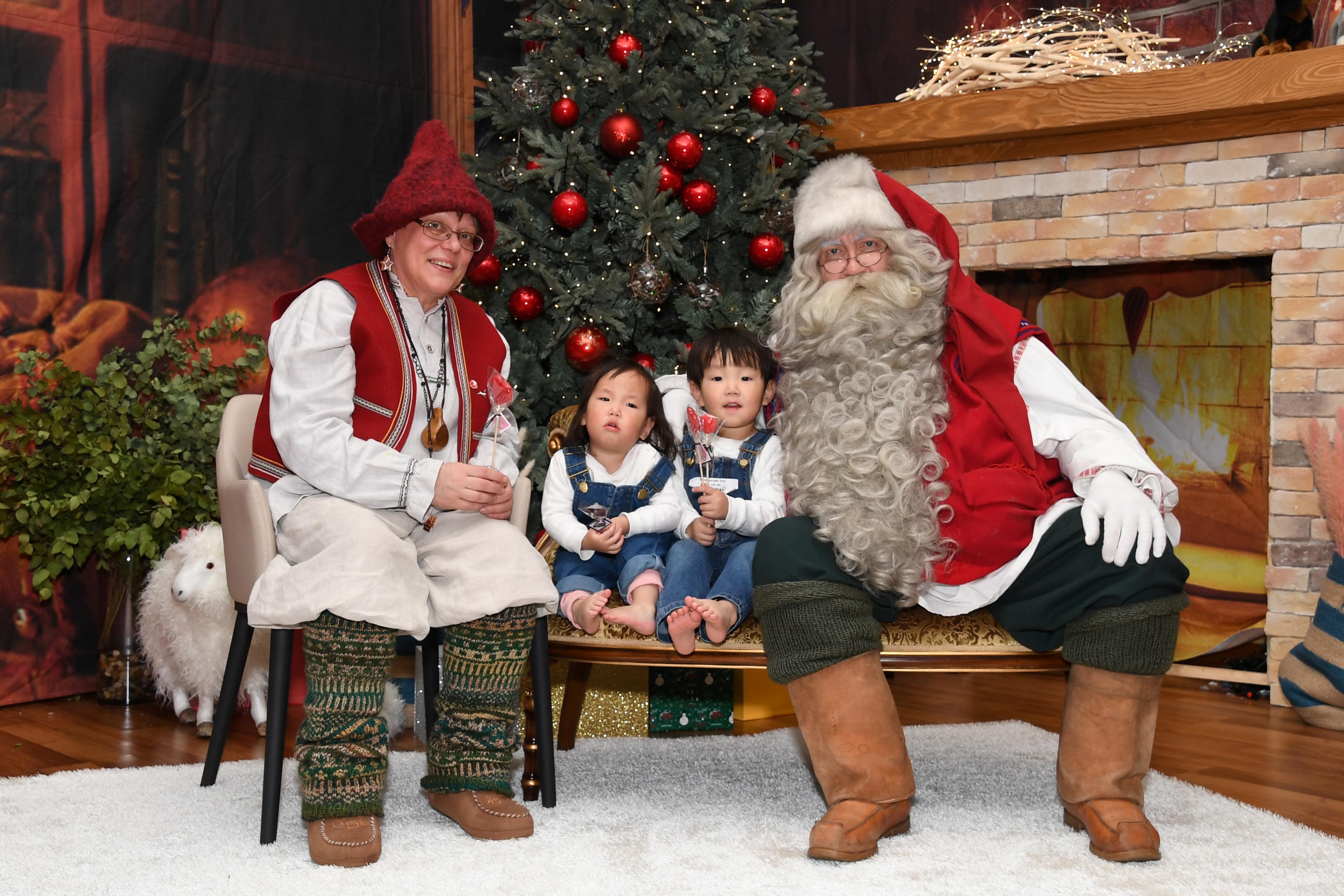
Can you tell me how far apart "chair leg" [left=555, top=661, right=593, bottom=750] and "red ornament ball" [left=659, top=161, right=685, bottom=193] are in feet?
5.31

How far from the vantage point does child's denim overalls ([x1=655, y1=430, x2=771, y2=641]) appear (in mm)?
2697

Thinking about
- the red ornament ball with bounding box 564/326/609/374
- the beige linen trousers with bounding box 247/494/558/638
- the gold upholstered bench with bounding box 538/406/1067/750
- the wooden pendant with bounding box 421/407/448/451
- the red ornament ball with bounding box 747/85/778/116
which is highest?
the red ornament ball with bounding box 747/85/778/116

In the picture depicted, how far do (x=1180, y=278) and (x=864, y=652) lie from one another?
2.80 metres

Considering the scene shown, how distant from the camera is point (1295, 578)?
407 centimetres

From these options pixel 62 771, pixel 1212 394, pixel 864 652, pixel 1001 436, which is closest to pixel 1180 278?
pixel 1212 394

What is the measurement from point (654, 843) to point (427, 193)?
1.47 meters

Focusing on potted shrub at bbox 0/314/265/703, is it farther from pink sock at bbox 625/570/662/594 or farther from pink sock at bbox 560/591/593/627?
pink sock at bbox 625/570/662/594

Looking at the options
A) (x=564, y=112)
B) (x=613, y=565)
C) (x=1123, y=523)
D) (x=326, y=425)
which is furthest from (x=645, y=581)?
(x=564, y=112)

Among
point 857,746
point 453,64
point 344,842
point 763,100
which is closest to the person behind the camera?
point 344,842

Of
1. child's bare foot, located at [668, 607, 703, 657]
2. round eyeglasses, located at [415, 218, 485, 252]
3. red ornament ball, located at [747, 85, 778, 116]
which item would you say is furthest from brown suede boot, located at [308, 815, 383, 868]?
red ornament ball, located at [747, 85, 778, 116]

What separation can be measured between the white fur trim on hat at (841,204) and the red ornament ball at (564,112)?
4.20 feet

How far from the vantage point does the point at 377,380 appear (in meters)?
2.57

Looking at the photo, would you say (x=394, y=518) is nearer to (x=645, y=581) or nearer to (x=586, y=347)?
(x=645, y=581)

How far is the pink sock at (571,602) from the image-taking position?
109 inches
